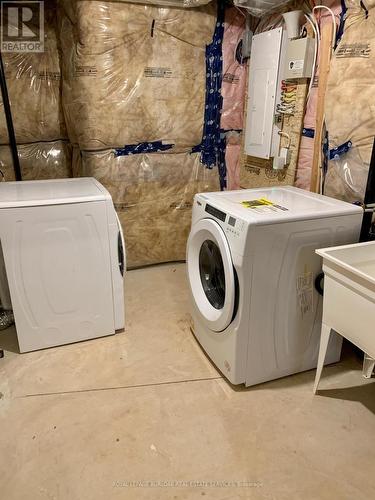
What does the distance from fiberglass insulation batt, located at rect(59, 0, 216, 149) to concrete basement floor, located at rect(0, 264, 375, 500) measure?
1599 mm

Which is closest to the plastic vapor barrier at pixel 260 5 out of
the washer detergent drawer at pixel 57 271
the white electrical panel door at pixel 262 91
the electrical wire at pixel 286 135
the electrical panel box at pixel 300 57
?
the white electrical panel door at pixel 262 91

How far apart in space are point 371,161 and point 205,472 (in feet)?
5.25

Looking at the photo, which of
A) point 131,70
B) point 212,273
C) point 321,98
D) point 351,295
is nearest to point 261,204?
point 212,273

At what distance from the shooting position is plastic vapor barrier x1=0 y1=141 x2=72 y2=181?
2992 mm

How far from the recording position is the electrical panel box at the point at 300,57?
2.18m

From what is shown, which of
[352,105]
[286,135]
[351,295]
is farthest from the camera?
[286,135]

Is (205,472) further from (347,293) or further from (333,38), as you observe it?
(333,38)

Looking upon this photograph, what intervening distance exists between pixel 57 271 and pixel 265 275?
44.7 inches

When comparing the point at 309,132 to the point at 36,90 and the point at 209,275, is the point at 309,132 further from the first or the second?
the point at 36,90

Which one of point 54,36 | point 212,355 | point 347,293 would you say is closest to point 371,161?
point 347,293

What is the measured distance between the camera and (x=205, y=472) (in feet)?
4.76

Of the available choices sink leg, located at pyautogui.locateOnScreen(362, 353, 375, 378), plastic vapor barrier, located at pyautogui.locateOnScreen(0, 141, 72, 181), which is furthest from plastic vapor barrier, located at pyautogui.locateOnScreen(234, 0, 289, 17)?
sink leg, located at pyautogui.locateOnScreen(362, 353, 375, 378)

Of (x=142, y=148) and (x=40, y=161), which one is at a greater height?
(x=142, y=148)

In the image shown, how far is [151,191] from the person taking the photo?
301 cm
